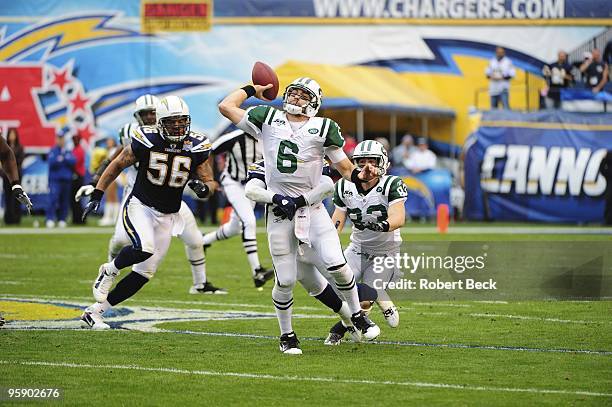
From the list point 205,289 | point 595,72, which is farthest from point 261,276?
point 595,72

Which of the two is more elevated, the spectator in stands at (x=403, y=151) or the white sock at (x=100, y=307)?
the white sock at (x=100, y=307)

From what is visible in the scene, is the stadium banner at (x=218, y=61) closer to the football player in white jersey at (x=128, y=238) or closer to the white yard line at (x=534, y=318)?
the football player in white jersey at (x=128, y=238)

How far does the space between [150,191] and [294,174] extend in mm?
1692

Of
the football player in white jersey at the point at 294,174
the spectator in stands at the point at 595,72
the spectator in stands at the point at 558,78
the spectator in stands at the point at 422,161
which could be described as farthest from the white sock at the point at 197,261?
the spectator in stands at the point at 595,72

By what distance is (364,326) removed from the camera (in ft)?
27.4

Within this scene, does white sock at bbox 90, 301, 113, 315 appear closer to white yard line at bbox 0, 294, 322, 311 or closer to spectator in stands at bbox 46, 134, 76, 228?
white yard line at bbox 0, 294, 322, 311

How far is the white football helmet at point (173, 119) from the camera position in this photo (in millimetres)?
9000

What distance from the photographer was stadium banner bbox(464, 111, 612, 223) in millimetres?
22984

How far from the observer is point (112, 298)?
9.23 metres

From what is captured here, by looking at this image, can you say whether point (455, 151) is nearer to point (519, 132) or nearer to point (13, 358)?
point (519, 132)

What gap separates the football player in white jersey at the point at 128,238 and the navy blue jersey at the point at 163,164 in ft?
2.79

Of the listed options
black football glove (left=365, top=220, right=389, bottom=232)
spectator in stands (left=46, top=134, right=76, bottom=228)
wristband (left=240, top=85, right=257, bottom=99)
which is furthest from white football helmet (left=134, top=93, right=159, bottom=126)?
spectator in stands (left=46, top=134, right=76, bottom=228)

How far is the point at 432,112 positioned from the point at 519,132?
3.28 m

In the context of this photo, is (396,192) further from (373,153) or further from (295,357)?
(295,357)
